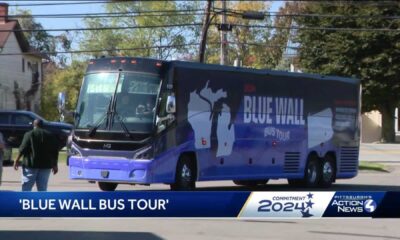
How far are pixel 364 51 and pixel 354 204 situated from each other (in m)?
43.8

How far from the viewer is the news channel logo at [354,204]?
961 centimetres

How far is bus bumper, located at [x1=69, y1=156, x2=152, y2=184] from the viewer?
17.1m

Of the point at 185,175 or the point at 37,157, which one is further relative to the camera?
the point at 185,175

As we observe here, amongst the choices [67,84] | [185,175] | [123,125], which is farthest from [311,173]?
[67,84]

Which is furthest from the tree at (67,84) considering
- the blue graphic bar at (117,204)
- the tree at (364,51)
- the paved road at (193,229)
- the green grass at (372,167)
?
the blue graphic bar at (117,204)

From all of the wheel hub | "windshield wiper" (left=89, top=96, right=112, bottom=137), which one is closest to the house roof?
the wheel hub

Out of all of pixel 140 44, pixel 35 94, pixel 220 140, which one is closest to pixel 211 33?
pixel 140 44

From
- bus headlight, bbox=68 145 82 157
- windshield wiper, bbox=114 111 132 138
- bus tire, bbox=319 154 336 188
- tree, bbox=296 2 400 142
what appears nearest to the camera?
windshield wiper, bbox=114 111 132 138

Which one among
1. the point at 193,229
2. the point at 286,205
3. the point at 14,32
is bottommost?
the point at 193,229

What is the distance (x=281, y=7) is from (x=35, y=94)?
25.0 m

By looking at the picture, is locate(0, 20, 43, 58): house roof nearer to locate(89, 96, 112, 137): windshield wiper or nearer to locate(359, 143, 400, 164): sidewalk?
locate(359, 143, 400, 164): sidewalk

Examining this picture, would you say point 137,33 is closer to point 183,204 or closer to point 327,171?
point 327,171

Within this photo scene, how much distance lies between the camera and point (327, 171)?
22.9 meters

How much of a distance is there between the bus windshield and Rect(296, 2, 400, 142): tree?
33.4 m
